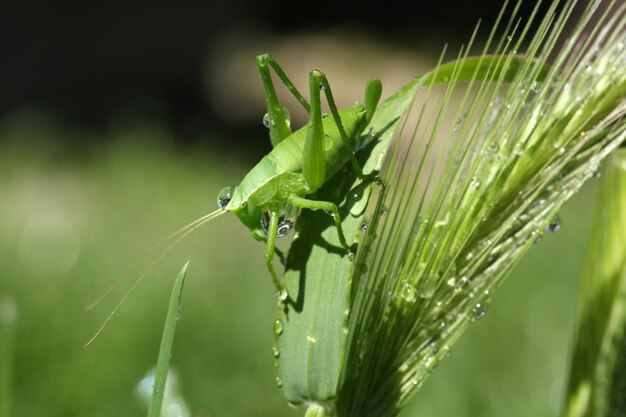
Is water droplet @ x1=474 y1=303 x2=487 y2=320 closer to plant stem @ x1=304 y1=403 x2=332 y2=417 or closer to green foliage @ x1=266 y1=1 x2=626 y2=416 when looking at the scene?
green foliage @ x1=266 y1=1 x2=626 y2=416

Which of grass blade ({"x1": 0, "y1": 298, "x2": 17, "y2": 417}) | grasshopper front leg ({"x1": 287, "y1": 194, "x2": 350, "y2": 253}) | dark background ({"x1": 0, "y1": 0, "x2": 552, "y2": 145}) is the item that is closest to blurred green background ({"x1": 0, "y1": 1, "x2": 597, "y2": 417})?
dark background ({"x1": 0, "y1": 0, "x2": 552, "y2": 145})

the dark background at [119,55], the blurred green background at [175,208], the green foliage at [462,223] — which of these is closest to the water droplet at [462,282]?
the green foliage at [462,223]

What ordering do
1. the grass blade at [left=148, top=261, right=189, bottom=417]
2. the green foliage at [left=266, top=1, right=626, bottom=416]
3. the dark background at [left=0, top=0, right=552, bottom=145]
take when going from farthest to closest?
the dark background at [left=0, top=0, right=552, bottom=145] < the green foliage at [left=266, top=1, right=626, bottom=416] < the grass blade at [left=148, top=261, right=189, bottom=417]

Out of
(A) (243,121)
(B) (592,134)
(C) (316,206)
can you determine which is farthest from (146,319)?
(A) (243,121)

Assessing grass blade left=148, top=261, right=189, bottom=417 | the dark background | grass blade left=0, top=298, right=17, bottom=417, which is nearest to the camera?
grass blade left=148, top=261, right=189, bottom=417

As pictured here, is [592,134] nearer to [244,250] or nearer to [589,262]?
[589,262]

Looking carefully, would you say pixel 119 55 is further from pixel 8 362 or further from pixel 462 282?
pixel 462 282

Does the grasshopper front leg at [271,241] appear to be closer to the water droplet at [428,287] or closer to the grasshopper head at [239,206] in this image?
the grasshopper head at [239,206]
